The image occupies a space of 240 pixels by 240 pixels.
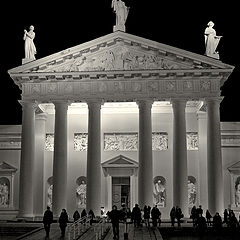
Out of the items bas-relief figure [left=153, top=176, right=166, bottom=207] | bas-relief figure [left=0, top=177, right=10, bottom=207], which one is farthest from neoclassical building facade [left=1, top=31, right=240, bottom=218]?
bas-relief figure [left=0, top=177, right=10, bottom=207]

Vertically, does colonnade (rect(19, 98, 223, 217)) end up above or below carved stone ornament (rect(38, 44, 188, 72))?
below

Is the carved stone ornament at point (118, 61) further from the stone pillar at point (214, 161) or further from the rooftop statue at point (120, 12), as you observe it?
the stone pillar at point (214, 161)

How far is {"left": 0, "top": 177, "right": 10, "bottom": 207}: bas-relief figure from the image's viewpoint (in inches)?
1502

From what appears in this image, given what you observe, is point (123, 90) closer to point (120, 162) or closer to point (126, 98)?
point (126, 98)

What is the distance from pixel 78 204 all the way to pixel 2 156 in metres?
6.74

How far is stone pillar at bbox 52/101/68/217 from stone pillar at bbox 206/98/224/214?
9223mm

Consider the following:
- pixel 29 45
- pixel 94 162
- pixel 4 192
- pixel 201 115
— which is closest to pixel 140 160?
pixel 94 162

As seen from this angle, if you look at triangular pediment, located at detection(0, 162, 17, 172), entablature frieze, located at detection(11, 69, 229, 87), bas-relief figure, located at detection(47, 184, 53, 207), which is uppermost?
entablature frieze, located at detection(11, 69, 229, 87)

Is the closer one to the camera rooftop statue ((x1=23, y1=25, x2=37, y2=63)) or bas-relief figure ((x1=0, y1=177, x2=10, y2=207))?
rooftop statue ((x1=23, y1=25, x2=37, y2=63))

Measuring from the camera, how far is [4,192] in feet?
126

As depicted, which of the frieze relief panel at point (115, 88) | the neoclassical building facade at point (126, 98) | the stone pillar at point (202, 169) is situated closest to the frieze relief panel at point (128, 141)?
the stone pillar at point (202, 169)

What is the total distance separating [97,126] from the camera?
34219 mm

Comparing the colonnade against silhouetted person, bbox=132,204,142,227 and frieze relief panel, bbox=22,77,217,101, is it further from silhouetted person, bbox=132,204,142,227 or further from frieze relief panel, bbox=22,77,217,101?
silhouetted person, bbox=132,204,142,227

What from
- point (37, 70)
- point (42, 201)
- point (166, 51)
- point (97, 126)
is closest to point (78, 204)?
point (42, 201)
